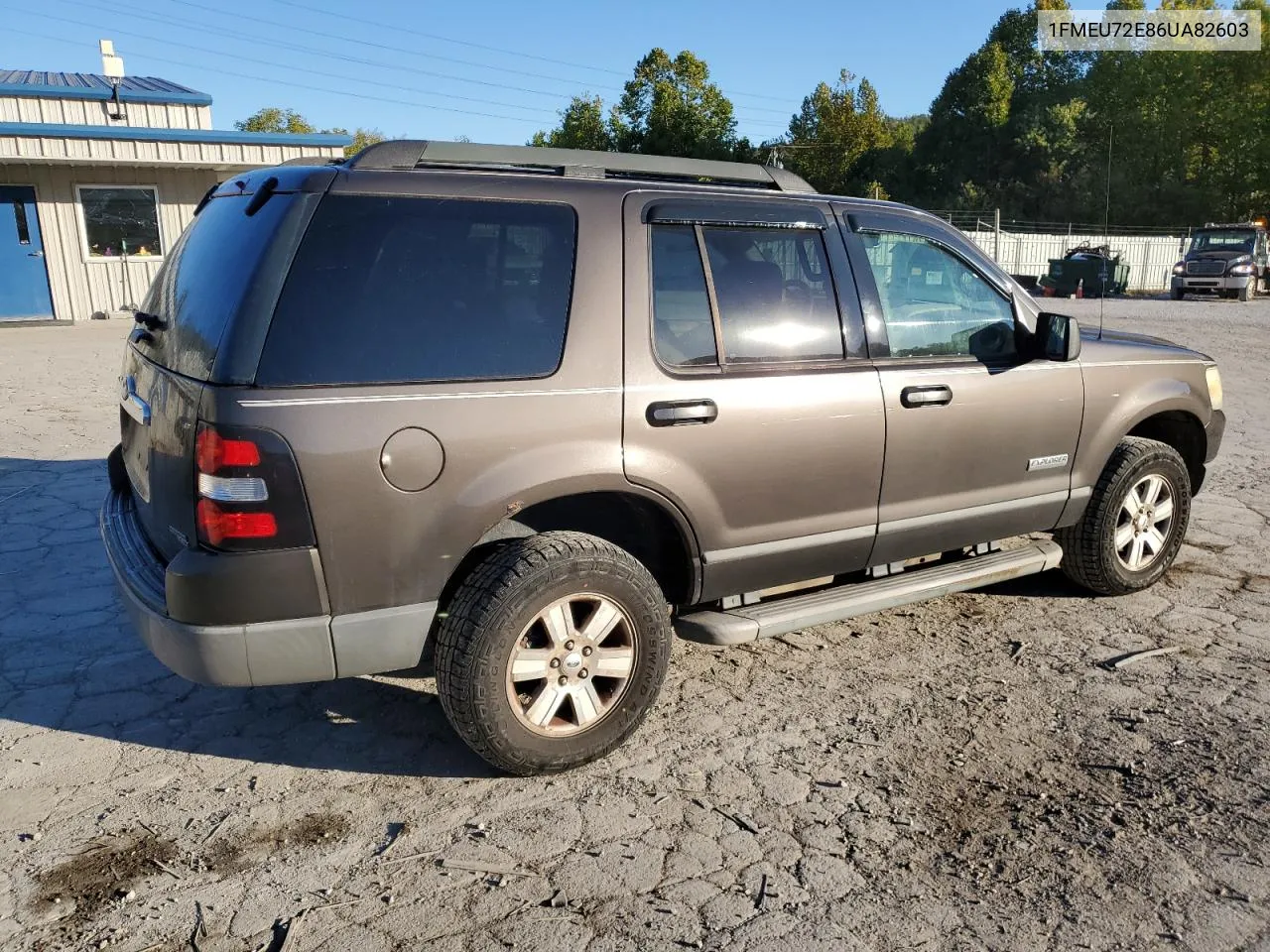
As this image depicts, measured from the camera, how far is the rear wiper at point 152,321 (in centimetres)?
330

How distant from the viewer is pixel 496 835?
2965 millimetres

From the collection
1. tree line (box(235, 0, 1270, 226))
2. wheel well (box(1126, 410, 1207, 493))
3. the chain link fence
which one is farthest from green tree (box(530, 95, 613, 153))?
wheel well (box(1126, 410, 1207, 493))

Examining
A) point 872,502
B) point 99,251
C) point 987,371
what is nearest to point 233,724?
point 872,502

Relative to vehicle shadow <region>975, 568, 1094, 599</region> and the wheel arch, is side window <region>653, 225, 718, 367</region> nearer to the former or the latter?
the wheel arch

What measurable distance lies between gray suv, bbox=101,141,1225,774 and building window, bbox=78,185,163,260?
16118 mm

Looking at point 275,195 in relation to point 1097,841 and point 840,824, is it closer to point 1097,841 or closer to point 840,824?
point 840,824

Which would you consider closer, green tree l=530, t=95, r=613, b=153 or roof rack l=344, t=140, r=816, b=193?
roof rack l=344, t=140, r=816, b=193

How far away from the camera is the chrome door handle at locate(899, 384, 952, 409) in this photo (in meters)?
3.90

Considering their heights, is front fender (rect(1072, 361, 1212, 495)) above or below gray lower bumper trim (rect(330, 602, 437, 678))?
above

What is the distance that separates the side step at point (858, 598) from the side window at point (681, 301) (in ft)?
3.13

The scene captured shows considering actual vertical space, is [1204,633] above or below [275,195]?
below

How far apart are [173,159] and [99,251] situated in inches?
96.7

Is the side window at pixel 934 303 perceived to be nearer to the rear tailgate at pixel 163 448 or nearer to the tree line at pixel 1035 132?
the rear tailgate at pixel 163 448

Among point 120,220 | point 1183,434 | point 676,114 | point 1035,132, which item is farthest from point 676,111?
point 1183,434
